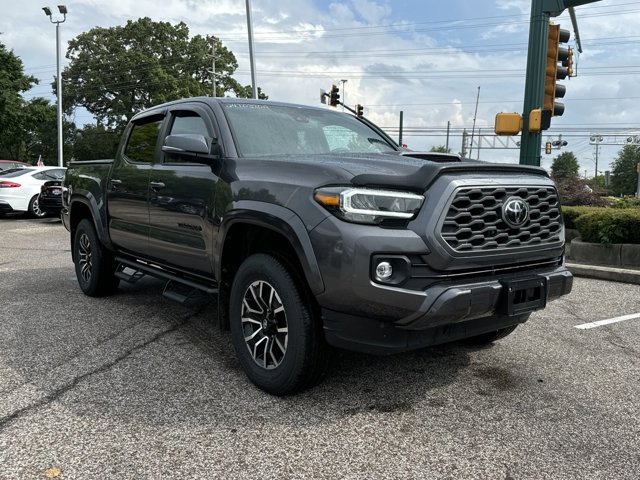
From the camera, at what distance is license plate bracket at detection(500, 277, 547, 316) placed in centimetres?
299

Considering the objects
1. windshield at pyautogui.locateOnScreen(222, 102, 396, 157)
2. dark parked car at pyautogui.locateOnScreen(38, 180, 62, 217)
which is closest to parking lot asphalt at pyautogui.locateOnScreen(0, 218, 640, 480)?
windshield at pyautogui.locateOnScreen(222, 102, 396, 157)

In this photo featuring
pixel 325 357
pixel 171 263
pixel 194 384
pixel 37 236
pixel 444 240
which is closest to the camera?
pixel 444 240

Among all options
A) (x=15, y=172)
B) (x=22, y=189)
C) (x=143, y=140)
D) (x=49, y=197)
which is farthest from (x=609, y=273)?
(x=15, y=172)

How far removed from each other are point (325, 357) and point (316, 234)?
0.77 meters

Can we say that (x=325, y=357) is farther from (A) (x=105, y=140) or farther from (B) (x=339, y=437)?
(A) (x=105, y=140)

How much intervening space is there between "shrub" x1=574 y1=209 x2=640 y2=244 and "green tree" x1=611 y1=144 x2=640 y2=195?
3365 inches

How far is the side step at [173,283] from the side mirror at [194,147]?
94cm

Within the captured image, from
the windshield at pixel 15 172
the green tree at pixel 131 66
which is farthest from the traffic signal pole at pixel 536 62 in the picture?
the green tree at pixel 131 66

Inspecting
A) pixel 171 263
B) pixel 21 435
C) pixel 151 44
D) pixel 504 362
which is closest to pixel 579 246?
pixel 504 362

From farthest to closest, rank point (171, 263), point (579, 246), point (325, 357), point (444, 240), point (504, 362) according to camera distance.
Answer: point (579, 246) < point (171, 263) < point (504, 362) < point (325, 357) < point (444, 240)

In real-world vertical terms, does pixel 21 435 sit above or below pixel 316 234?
below

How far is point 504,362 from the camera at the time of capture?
401 centimetres

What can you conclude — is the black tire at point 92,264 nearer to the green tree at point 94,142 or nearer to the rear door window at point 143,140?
the rear door window at point 143,140

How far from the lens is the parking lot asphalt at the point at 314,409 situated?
259 centimetres
